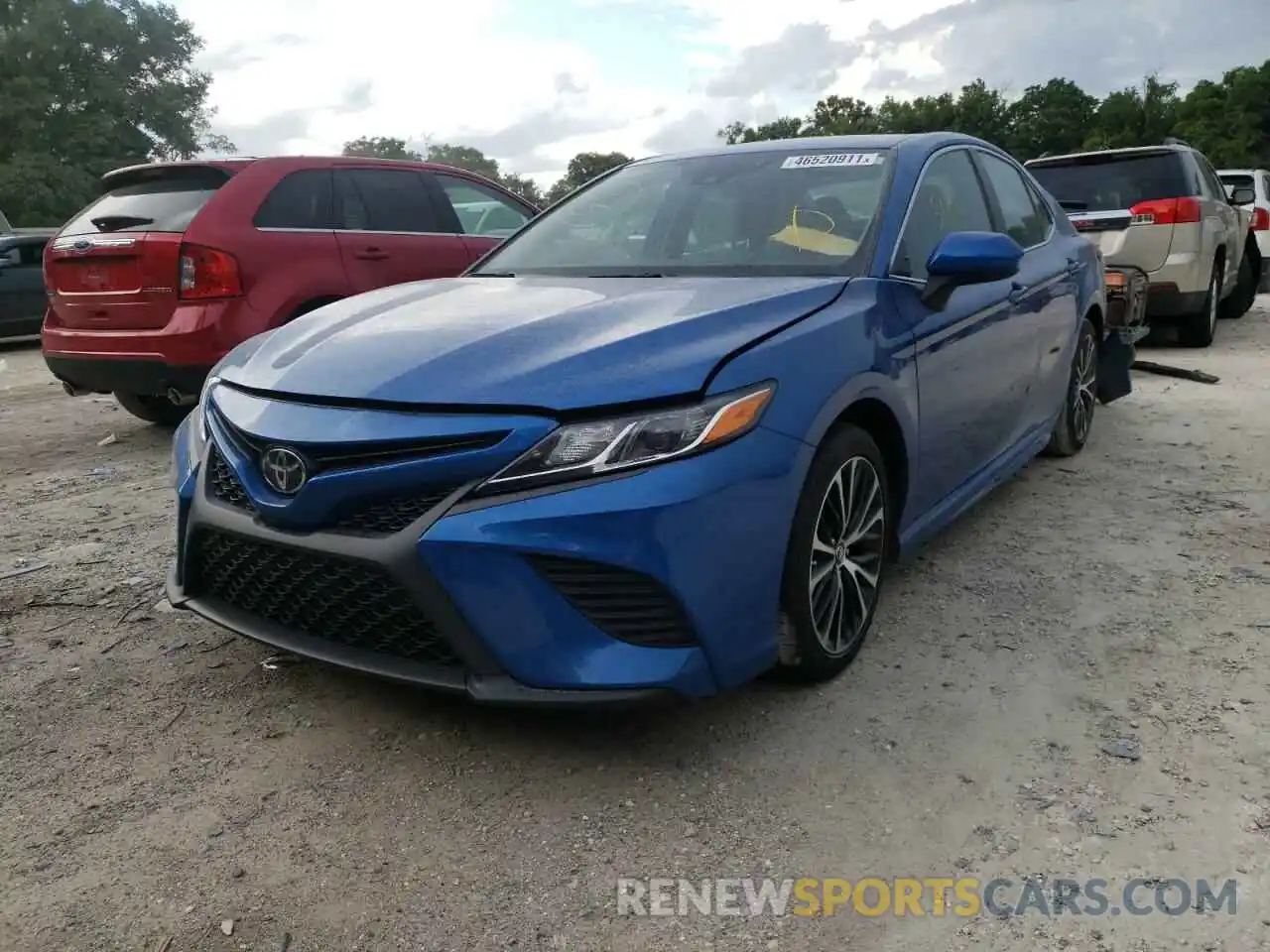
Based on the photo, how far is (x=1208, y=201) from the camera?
866 cm

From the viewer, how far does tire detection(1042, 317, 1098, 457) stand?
5008 millimetres

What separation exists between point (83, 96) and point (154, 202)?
120 ft

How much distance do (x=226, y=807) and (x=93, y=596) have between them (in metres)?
1.59

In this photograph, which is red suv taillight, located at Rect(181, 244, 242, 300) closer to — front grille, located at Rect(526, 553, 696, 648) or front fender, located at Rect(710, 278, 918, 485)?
front fender, located at Rect(710, 278, 918, 485)

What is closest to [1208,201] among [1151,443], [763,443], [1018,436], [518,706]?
[1151,443]

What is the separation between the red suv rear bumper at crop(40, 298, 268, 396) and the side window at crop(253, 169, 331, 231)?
1.90ft

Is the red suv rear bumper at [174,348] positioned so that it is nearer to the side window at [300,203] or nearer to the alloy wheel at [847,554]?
the side window at [300,203]

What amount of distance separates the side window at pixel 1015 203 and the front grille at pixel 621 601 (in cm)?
272

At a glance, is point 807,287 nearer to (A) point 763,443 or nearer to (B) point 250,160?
(A) point 763,443

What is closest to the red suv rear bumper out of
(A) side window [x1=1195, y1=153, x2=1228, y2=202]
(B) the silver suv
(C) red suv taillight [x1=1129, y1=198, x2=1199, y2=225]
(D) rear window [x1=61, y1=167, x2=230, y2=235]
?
(D) rear window [x1=61, y1=167, x2=230, y2=235]

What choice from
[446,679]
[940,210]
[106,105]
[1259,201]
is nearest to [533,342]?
[446,679]

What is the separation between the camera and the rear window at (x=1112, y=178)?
8391 mm

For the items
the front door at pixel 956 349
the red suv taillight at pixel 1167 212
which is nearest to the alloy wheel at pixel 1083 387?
the front door at pixel 956 349

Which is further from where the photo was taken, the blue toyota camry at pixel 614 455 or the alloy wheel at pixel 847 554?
the alloy wheel at pixel 847 554
